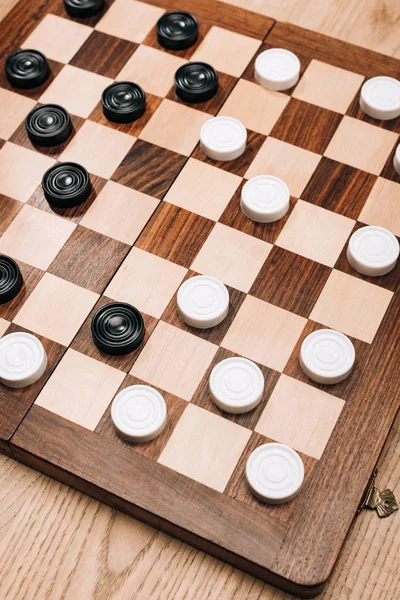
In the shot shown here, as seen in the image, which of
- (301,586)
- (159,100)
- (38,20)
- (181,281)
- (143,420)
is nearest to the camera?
(301,586)

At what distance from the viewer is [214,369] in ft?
6.46

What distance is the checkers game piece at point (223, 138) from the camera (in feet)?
7.56

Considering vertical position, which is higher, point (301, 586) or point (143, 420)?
point (143, 420)

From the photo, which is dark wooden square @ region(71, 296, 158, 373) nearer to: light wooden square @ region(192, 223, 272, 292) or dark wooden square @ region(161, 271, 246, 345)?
dark wooden square @ region(161, 271, 246, 345)

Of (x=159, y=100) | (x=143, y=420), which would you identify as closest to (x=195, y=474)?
(x=143, y=420)

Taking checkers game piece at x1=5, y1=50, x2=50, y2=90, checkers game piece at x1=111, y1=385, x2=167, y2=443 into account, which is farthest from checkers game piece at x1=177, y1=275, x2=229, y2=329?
checkers game piece at x1=5, y1=50, x2=50, y2=90

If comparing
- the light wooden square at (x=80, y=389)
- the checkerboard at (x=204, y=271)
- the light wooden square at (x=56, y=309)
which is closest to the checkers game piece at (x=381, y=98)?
the checkerboard at (x=204, y=271)

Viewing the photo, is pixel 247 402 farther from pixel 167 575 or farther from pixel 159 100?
pixel 159 100

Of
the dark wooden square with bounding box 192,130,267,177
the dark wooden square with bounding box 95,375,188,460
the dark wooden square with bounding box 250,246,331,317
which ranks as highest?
the dark wooden square with bounding box 192,130,267,177

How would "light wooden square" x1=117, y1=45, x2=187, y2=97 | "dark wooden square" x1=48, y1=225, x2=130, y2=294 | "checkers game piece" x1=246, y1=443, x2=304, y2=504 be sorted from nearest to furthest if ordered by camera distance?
"checkers game piece" x1=246, y1=443, x2=304, y2=504 → "dark wooden square" x1=48, y1=225, x2=130, y2=294 → "light wooden square" x1=117, y1=45, x2=187, y2=97

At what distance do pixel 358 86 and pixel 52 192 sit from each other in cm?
103

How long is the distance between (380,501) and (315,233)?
0.74 meters

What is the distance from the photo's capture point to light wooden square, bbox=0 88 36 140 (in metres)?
2.41

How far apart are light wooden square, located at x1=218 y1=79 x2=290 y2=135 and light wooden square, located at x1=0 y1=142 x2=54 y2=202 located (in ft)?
1.90
